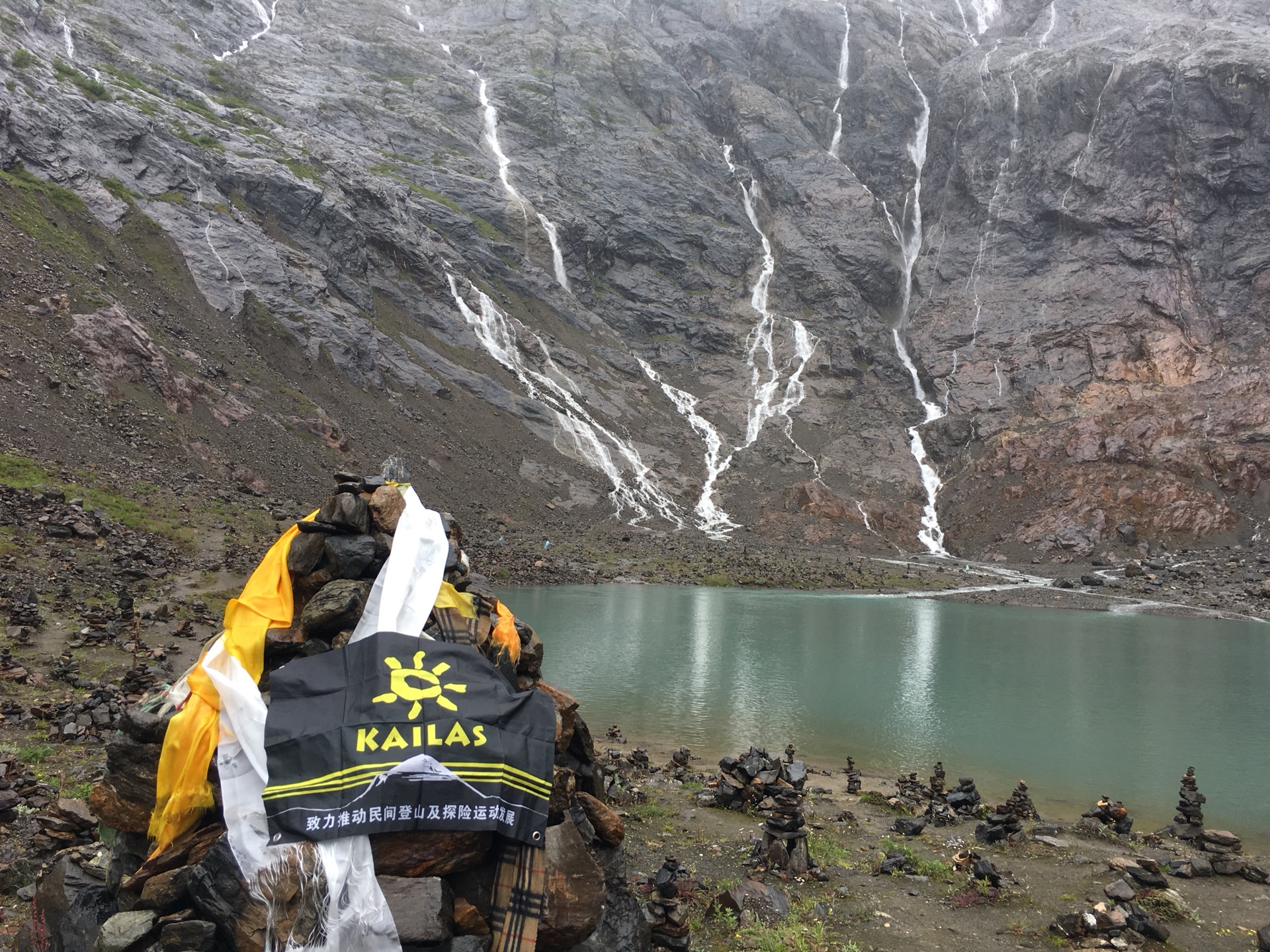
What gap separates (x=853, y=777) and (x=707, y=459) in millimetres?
67305

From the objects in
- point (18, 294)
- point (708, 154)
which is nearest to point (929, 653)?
point (18, 294)

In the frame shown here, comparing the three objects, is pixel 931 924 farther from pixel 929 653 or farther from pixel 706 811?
pixel 929 653

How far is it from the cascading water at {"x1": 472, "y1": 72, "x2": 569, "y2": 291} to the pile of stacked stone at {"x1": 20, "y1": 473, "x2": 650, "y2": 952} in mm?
95763

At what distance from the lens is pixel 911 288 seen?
109875mm

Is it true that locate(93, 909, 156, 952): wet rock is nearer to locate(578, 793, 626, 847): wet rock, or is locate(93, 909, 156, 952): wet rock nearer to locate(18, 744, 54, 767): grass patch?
locate(578, 793, 626, 847): wet rock

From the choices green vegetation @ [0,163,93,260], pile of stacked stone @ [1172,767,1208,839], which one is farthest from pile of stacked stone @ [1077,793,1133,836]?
green vegetation @ [0,163,93,260]

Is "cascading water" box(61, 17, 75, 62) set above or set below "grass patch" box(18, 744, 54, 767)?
above

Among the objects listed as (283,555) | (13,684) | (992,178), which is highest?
(992,178)

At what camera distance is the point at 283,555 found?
7.18 metres

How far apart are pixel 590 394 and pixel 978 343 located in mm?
50288

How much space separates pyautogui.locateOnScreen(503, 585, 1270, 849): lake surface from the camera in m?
20.2

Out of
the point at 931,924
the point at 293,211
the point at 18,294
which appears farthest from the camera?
the point at 293,211

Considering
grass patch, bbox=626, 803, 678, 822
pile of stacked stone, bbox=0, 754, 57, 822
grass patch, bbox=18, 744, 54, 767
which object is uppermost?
pile of stacked stone, bbox=0, 754, 57, 822

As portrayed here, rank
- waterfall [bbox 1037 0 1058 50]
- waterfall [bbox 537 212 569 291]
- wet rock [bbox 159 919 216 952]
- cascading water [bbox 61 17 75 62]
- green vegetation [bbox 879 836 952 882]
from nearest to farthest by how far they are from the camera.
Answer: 1. wet rock [bbox 159 919 216 952]
2. green vegetation [bbox 879 836 952 882]
3. cascading water [bbox 61 17 75 62]
4. waterfall [bbox 537 212 569 291]
5. waterfall [bbox 1037 0 1058 50]
